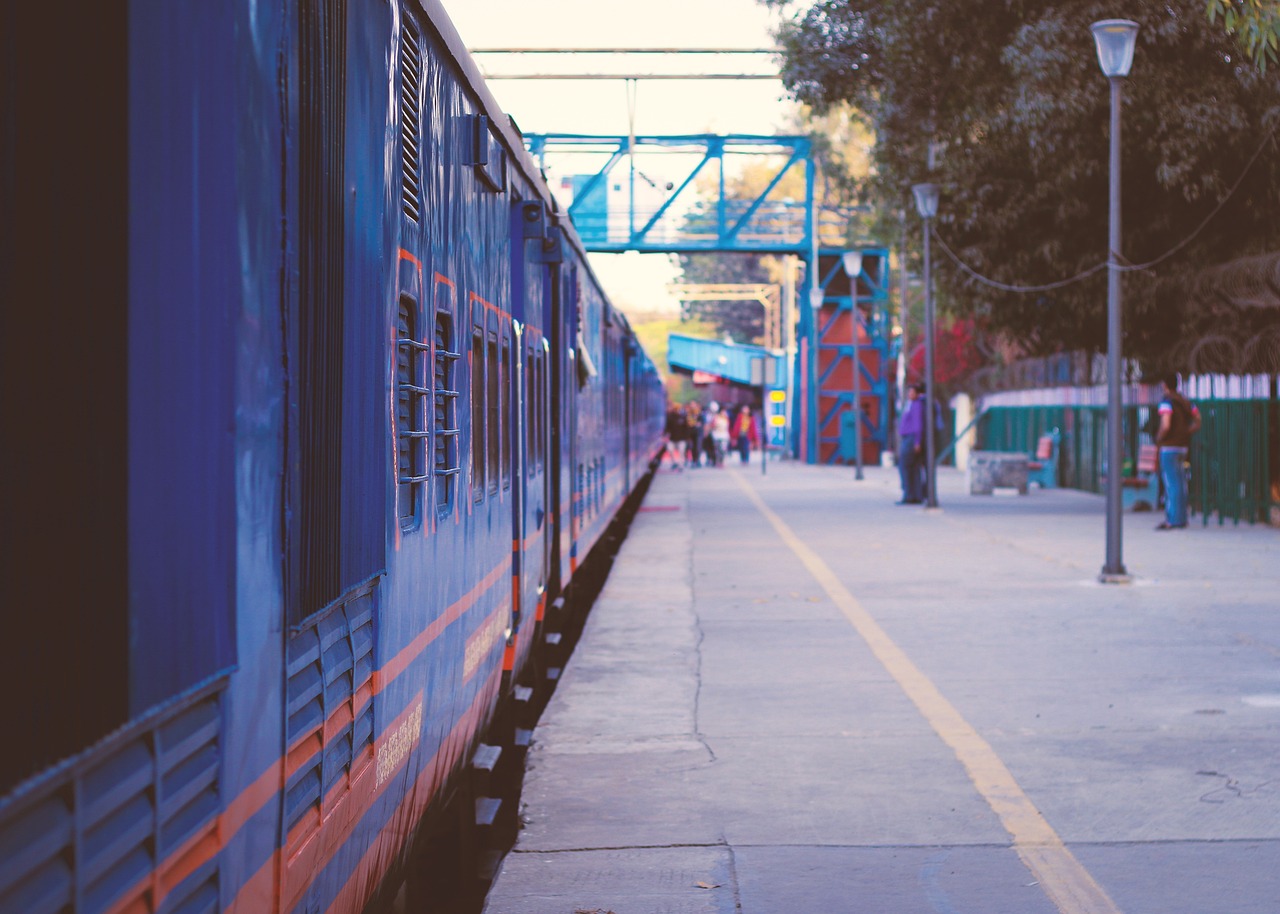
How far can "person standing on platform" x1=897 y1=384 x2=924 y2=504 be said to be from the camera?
26.0 m

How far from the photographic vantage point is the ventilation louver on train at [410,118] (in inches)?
172

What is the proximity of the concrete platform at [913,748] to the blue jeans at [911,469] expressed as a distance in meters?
10.6

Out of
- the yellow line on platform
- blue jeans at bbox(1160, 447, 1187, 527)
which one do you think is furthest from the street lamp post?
the yellow line on platform

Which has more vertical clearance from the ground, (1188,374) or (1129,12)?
(1129,12)

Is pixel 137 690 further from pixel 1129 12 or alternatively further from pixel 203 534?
pixel 1129 12

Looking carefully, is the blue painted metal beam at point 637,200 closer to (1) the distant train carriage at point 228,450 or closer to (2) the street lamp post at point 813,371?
(2) the street lamp post at point 813,371

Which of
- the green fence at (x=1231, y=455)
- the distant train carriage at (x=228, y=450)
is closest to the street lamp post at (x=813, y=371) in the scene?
the green fence at (x=1231, y=455)

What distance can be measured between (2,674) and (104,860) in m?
0.35

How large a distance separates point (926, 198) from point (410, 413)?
18927 mm

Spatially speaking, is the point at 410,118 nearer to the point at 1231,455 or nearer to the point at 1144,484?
the point at 1231,455

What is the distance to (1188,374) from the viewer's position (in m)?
21.7

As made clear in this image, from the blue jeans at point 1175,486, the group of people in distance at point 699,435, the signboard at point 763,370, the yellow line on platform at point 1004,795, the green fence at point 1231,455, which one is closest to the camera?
the yellow line on platform at point 1004,795

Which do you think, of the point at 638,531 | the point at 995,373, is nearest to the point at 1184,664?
the point at 638,531

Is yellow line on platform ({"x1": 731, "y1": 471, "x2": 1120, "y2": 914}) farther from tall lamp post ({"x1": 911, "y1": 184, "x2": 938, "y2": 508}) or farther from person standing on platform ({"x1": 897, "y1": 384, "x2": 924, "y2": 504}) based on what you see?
person standing on platform ({"x1": 897, "y1": 384, "x2": 924, "y2": 504})
